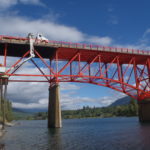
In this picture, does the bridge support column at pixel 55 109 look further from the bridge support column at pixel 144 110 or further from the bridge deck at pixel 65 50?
the bridge support column at pixel 144 110

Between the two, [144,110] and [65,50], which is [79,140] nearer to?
[65,50]

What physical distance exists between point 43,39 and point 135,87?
88.5 feet

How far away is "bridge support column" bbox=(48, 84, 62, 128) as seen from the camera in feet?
145

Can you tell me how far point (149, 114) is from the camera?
65.6m

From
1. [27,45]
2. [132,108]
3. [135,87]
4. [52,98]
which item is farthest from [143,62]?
[132,108]

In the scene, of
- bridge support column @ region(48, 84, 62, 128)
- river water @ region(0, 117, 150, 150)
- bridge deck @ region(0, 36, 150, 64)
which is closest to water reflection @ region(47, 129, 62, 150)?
river water @ region(0, 117, 150, 150)

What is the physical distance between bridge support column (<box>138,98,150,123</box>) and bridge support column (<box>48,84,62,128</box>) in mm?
33380

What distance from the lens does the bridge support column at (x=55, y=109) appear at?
4428 cm

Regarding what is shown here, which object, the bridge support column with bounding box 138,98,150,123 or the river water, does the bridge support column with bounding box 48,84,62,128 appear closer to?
the river water

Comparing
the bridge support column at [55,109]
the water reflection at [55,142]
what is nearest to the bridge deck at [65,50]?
the bridge support column at [55,109]

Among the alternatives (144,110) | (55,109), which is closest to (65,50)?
(55,109)

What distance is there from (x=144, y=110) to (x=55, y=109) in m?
35.5

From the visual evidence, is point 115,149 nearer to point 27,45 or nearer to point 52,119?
point 52,119

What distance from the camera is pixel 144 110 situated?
219ft
